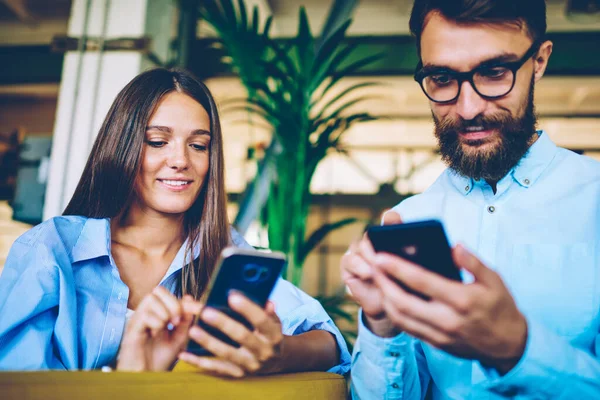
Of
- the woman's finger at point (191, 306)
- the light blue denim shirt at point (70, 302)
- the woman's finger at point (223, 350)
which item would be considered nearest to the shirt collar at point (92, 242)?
the light blue denim shirt at point (70, 302)

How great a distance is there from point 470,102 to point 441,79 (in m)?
0.10

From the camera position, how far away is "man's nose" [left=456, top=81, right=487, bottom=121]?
3.71ft

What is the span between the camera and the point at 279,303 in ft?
4.51

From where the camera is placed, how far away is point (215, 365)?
2.81 feet

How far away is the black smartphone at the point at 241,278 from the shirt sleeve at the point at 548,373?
1.30 feet

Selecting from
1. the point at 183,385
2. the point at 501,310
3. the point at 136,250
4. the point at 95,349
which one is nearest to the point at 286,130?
the point at 136,250

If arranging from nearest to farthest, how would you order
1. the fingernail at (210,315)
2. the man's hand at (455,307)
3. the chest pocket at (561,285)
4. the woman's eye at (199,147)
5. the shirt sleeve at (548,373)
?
the man's hand at (455,307), the shirt sleeve at (548,373), the fingernail at (210,315), the chest pocket at (561,285), the woman's eye at (199,147)

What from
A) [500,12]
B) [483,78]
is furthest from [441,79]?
[500,12]

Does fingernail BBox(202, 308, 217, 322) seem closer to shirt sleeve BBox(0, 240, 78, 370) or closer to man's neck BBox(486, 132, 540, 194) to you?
shirt sleeve BBox(0, 240, 78, 370)

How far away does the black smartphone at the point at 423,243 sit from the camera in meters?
0.67

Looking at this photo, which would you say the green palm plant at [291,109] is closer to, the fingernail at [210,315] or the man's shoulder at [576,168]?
the man's shoulder at [576,168]

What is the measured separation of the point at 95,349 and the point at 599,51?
13.8 ft

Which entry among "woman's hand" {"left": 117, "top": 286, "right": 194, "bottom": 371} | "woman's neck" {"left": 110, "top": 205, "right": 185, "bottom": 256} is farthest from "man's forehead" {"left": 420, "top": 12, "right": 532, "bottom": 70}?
"woman's neck" {"left": 110, "top": 205, "right": 185, "bottom": 256}

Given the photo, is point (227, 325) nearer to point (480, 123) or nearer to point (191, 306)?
point (191, 306)
